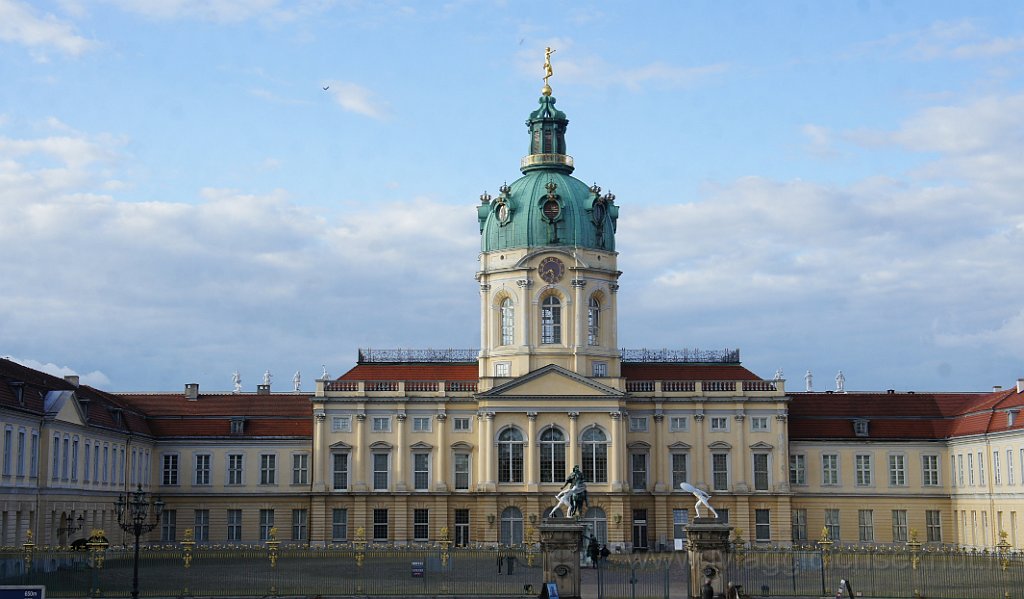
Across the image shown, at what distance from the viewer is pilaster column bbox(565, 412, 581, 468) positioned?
9225 cm

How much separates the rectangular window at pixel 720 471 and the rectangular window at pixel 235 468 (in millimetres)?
34398

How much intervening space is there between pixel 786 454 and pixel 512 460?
64.8 ft

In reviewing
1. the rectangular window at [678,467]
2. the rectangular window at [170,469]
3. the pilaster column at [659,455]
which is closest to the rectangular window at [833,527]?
the rectangular window at [678,467]

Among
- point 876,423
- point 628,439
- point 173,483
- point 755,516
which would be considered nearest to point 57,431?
point 173,483

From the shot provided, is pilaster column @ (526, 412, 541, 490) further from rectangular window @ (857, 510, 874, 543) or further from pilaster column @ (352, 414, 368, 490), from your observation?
rectangular window @ (857, 510, 874, 543)

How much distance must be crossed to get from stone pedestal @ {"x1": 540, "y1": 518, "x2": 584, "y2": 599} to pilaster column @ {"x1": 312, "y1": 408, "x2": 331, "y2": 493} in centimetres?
4899

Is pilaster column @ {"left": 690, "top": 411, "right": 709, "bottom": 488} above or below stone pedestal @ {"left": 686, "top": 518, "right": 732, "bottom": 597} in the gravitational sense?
above

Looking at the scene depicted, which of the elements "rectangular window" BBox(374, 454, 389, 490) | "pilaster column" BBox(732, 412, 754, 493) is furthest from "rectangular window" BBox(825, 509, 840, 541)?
"rectangular window" BBox(374, 454, 389, 490)

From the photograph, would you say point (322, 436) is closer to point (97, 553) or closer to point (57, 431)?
point (57, 431)

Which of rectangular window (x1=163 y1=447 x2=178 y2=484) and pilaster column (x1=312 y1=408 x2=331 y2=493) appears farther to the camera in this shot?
rectangular window (x1=163 y1=447 x2=178 y2=484)

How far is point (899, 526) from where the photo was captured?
9662 cm

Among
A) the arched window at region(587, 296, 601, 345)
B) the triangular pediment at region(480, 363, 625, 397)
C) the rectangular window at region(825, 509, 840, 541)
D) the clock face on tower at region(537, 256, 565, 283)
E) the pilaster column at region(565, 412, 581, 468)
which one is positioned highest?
the clock face on tower at region(537, 256, 565, 283)

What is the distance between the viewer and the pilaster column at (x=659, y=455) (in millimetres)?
95250

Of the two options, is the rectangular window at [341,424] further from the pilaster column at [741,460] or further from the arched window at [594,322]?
the pilaster column at [741,460]
